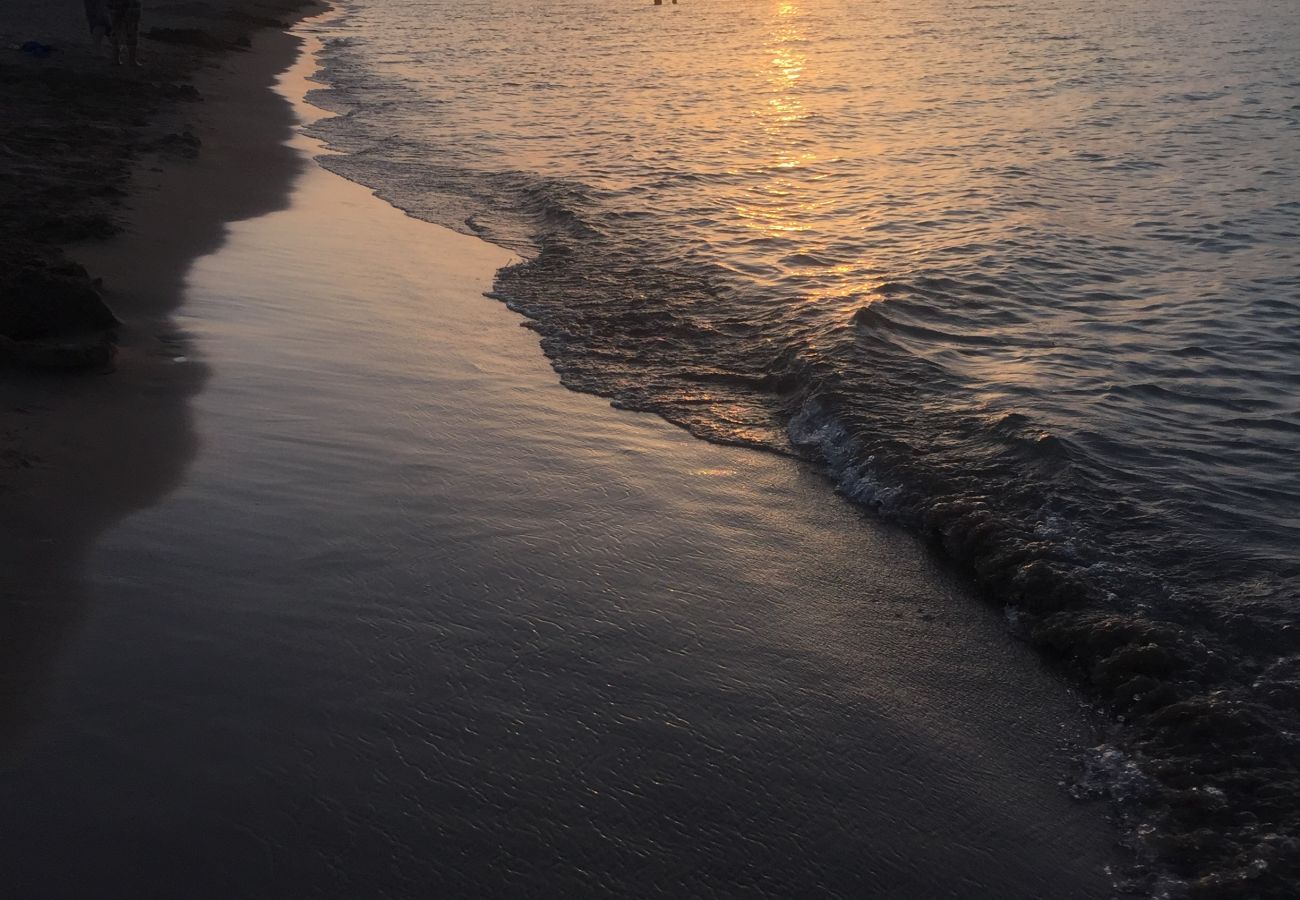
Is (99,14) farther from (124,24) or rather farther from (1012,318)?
(1012,318)

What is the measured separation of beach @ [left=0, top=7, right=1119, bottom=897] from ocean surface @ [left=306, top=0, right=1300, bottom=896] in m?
0.41

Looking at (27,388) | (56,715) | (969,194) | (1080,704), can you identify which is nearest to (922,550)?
(1080,704)

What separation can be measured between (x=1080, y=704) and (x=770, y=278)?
6.09m

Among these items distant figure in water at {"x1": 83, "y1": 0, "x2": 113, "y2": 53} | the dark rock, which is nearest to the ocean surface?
the dark rock

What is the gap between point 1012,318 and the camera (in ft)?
27.5

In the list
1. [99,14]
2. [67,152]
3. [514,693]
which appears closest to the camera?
[514,693]

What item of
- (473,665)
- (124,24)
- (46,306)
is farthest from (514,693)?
(124,24)

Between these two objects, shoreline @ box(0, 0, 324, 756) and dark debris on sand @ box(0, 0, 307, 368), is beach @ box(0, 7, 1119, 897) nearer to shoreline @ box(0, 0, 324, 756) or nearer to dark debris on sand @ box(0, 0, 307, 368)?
shoreline @ box(0, 0, 324, 756)

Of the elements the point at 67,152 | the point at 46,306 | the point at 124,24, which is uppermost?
the point at 124,24

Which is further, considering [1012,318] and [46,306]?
[1012,318]

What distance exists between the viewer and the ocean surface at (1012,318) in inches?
162

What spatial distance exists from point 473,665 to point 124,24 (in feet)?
58.2

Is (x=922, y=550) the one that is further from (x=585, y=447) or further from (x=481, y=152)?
(x=481, y=152)

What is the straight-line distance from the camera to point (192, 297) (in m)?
7.52
